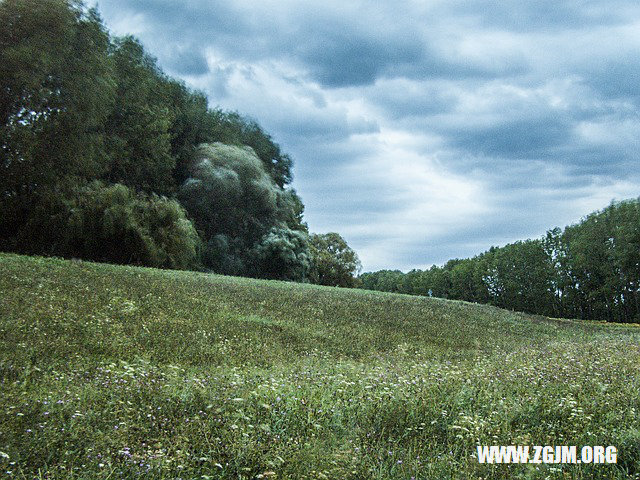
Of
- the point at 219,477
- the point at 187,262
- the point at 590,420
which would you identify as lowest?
the point at 219,477

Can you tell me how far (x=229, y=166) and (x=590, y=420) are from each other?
125 feet

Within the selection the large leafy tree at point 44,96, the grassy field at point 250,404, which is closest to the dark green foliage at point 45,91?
the large leafy tree at point 44,96

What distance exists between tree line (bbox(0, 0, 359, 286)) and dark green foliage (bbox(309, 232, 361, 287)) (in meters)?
16.0

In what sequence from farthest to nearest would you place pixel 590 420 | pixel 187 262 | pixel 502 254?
pixel 502 254, pixel 187 262, pixel 590 420

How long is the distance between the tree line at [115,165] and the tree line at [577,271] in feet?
99.1

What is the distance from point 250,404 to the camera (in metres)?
6.19

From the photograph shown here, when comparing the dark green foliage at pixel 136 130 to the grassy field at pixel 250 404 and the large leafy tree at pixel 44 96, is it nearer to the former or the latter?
the large leafy tree at pixel 44 96

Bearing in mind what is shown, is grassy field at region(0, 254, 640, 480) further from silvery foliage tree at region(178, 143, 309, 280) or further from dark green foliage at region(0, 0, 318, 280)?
silvery foliage tree at region(178, 143, 309, 280)

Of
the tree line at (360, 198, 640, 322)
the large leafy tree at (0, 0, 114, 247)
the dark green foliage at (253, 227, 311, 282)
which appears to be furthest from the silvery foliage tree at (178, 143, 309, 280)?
the tree line at (360, 198, 640, 322)

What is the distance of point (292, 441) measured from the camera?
5.18m

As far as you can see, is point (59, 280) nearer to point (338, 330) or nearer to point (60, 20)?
point (338, 330)

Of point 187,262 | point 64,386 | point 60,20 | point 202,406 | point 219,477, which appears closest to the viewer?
point 219,477

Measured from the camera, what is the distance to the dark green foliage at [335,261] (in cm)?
6316

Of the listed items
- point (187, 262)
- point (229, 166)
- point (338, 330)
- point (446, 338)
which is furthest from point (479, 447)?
point (229, 166)
